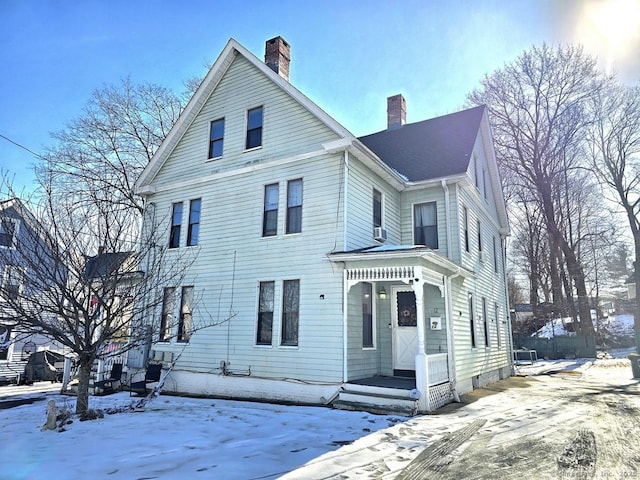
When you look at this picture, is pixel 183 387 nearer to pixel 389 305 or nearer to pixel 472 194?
pixel 389 305

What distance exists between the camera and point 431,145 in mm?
14258

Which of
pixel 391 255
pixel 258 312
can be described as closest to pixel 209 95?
pixel 258 312

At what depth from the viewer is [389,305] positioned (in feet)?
37.5

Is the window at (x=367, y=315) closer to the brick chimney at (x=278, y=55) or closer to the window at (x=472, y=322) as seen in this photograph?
the window at (x=472, y=322)

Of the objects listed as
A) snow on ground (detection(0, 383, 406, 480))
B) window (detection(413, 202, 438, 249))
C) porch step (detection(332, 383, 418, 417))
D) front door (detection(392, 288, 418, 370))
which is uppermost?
window (detection(413, 202, 438, 249))

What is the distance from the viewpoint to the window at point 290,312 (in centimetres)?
1045

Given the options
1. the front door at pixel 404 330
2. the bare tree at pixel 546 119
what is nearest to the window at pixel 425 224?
the front door at pixel 404 330

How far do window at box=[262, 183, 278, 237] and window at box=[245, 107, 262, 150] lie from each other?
1.57 m

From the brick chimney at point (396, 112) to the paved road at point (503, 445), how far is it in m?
11.1

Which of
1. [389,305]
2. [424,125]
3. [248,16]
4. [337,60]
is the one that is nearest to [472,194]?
[424,125]

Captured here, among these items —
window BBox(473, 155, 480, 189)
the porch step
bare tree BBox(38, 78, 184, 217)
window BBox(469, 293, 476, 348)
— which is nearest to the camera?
the porch step

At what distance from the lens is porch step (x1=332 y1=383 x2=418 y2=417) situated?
8.45 meters

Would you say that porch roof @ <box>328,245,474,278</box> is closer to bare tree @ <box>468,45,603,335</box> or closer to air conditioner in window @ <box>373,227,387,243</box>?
air conditioner in window @ <box>373,227,387,243</box>

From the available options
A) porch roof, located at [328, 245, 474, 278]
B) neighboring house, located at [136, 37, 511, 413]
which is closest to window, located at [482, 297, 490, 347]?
neighboring house, located at [136, 37, 511, 413]
